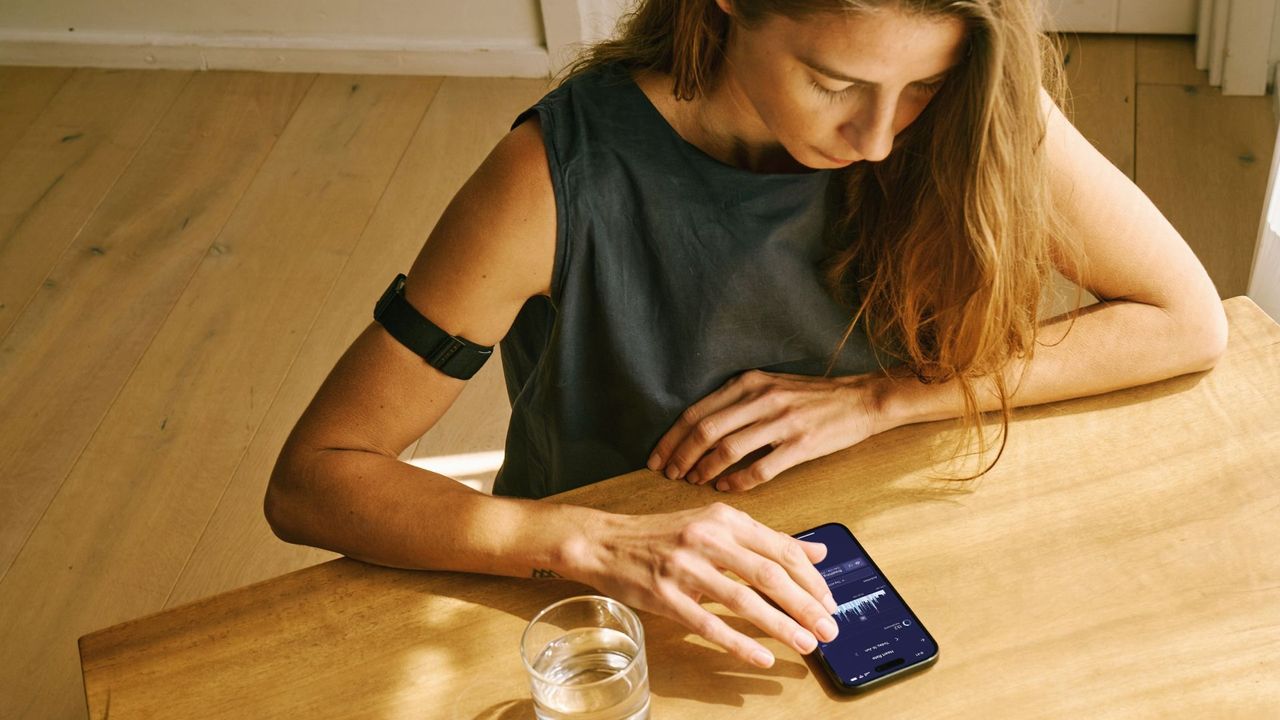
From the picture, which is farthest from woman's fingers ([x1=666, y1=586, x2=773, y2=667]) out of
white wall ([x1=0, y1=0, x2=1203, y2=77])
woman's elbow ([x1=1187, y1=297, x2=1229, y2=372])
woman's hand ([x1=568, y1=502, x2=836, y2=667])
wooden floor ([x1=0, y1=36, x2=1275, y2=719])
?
white wall ([x1=0, y1=0, x2=1203, y2=77])

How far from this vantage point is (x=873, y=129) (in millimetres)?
958

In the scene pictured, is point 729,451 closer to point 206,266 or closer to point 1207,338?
point 1207,338

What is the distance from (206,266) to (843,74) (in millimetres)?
2123

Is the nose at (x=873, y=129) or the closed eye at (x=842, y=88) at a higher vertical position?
the closed eye at (x=842, y=88)

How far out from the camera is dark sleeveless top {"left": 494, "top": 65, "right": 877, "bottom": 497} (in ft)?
3.64

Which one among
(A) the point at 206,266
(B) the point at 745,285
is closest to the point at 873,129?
(B) the point at 745,285

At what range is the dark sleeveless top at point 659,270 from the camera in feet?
3.64

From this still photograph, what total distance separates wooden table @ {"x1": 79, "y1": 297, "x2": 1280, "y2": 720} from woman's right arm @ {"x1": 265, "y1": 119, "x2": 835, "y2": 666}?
0.08ft

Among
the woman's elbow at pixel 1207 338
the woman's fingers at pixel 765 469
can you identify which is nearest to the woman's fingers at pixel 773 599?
the woman's fingers at pixel 765 469

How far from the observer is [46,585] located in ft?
6.87

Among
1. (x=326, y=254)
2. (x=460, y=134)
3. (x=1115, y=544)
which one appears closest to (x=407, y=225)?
(x=326, y=254)

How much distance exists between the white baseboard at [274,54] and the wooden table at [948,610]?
2.37m

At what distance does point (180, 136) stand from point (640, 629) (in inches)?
105

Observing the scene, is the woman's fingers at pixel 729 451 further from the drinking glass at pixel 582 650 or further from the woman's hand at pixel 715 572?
the drinking glass at pixel 582 650
